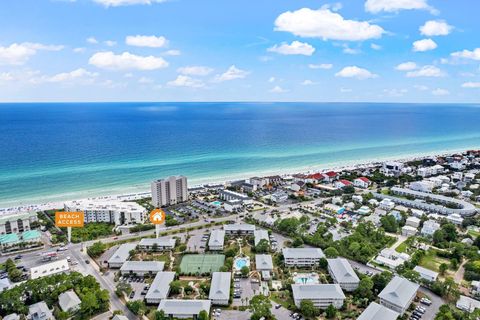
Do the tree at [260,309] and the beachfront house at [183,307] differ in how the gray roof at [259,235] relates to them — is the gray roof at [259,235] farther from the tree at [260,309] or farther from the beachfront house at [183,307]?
the beachfront house at [183,307]

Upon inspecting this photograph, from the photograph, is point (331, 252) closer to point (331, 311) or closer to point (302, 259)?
point (302, 259)

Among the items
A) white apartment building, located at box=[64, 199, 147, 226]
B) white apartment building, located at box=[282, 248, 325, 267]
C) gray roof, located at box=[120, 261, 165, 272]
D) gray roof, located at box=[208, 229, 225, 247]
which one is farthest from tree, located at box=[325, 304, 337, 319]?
white apartment building, located at box=[64, 199, 147, 226]

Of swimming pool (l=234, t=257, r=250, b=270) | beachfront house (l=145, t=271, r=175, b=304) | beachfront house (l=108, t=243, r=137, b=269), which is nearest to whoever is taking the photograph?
beachfront house (l=145, t=271, r=175, b=304)

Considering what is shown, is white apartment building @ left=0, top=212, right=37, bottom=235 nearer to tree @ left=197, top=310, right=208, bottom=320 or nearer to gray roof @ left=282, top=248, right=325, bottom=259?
tree @ left=197, top=310, right=208, bottom=320

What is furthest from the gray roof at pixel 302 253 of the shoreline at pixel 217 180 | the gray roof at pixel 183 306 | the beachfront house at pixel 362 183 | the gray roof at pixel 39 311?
the beachfront house at pixel 362 183

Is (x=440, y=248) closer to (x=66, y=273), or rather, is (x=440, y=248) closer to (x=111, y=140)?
(x=66, y=273)

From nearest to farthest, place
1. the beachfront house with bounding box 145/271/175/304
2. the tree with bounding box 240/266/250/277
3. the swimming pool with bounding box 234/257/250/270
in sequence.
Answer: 1. the beachfront house with bounding box 145/271/175/304
2. the tree with bounding box 240/266/250/277
3. the swimming pool with bounding box 234/257/250/270
